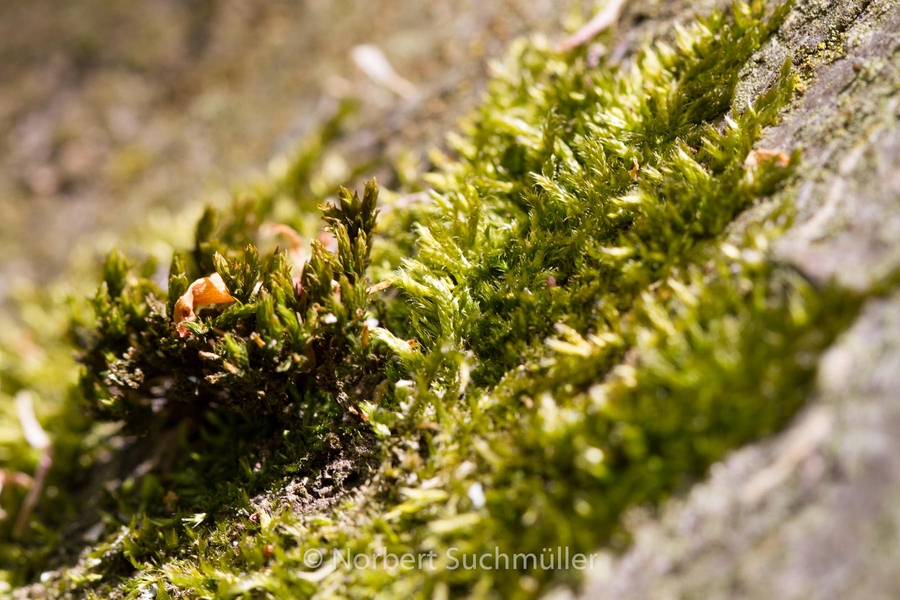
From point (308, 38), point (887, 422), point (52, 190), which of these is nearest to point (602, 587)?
point (887, 422)

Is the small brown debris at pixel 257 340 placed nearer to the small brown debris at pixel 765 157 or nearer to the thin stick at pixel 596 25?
the small brown debris at pixel 765 157

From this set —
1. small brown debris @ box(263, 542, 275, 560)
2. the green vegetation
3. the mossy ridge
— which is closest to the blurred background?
the mossy ridge

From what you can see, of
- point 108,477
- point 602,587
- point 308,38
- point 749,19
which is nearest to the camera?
point 602,587

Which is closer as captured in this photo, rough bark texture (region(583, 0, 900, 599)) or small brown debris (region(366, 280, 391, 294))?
rough bark texture (region(583, 0, 900, 599))

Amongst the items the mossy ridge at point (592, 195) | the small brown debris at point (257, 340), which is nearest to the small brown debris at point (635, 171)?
the mossy ridge at point (592, 195)

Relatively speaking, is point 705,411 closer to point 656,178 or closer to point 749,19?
point 656,178

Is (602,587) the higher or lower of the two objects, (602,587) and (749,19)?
the lower

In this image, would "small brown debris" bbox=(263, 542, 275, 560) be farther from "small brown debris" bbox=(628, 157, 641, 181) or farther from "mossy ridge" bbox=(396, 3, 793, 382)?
"small brown debris" bbox=(628, 157, 641, 181)
